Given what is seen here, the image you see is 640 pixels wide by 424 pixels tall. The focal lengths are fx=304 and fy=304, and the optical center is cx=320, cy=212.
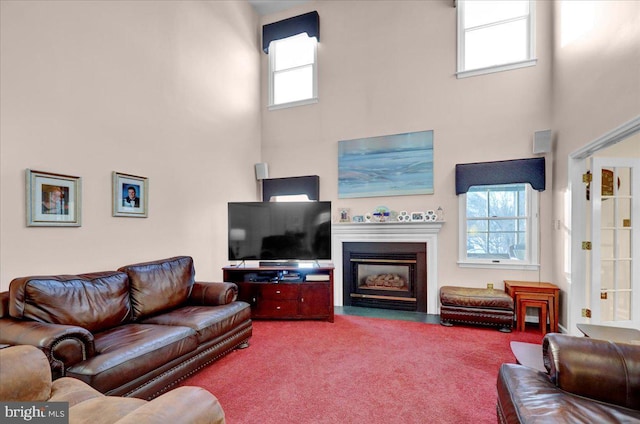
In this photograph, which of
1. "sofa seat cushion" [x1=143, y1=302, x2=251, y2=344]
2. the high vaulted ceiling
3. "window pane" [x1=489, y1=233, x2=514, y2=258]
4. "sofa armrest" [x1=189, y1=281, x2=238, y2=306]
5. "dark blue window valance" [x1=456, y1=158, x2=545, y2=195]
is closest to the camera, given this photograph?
"sofa seat cushion" [x1=143, y1=302, x2=251, y2=344]

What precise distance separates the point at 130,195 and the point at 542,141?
15.6 ft

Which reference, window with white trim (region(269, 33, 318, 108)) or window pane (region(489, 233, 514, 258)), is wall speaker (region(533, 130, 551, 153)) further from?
window with white trim (region(269, 33, 318, 108))

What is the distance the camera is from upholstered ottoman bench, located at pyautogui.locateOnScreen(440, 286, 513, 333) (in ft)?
11.5

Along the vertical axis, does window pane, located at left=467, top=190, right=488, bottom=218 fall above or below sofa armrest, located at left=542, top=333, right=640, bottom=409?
A: above

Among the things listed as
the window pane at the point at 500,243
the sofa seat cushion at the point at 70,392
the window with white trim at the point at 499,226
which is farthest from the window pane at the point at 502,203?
the sofa seat cushion at the point at 70,392

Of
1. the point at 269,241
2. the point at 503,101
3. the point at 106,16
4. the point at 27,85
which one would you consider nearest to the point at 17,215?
the point at 27,85

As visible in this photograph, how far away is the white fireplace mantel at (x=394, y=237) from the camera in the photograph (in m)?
4.24

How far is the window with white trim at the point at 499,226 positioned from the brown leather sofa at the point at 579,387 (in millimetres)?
2686

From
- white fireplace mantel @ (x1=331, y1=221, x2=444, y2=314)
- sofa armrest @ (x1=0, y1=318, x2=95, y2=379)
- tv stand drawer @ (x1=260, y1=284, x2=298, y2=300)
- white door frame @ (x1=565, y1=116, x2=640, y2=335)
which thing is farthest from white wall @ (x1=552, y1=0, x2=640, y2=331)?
sofa armrest @ (x1=0, y1=318, x2=95, y2=379)

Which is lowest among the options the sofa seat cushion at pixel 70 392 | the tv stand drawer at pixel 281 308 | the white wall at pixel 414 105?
the tv stand drawer at pixel 281 308

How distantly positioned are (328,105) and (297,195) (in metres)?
1.54

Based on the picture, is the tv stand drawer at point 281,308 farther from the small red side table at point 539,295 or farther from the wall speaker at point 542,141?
the wall speaker at point 542,141

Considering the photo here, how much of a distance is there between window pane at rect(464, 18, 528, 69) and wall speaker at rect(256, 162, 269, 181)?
3.32 m

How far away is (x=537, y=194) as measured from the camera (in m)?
3.87
